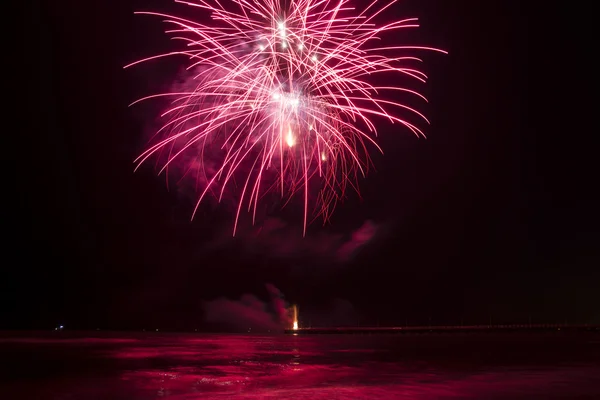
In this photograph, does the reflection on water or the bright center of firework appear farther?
the bright center of firework

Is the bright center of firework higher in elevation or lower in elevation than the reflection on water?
higher

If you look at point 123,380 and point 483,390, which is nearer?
point 483,390

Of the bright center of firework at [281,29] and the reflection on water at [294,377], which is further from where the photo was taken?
the bright center of firework at [281,29]

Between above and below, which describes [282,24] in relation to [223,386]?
above

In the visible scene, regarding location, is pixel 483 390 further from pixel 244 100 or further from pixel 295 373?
pixel 244 100

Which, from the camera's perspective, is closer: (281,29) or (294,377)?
(294,377)

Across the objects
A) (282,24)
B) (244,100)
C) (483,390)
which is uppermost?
(282,24)

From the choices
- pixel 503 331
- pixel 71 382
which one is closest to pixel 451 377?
pixel 71 382

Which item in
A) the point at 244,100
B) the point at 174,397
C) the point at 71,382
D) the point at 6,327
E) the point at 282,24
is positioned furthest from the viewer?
the point at 6,327

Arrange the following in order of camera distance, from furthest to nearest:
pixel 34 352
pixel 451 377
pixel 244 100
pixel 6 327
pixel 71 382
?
pixel 6 327 < pixel 34 352 < pixel 244 100 < pixel 451 377 < pixel 71 382

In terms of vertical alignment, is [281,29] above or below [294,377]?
above

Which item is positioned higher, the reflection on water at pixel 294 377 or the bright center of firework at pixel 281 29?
the bright center of firework at pixel 281 29
